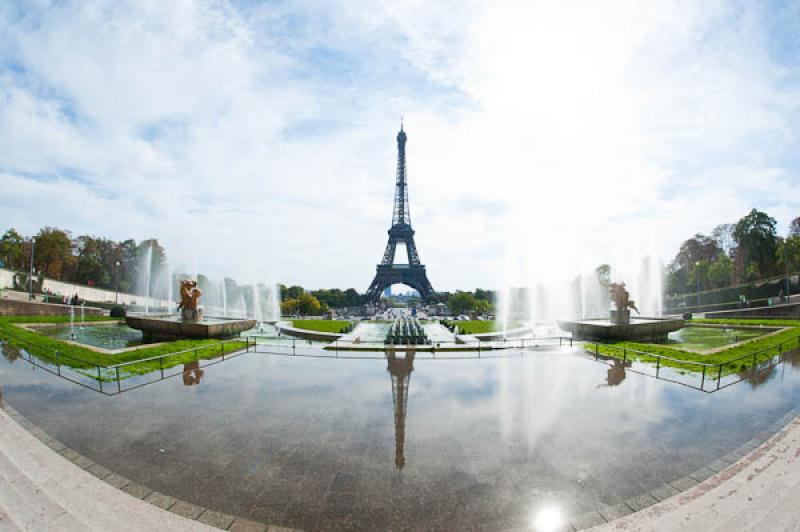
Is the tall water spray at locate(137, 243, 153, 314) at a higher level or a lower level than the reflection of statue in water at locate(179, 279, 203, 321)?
higher

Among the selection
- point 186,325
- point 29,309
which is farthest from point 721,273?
point 29,309

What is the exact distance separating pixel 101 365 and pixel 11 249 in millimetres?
68543

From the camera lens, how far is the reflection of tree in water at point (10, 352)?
50.2ft

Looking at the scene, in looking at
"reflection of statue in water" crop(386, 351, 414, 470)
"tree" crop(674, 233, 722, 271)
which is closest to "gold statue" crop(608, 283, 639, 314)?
"reflection of statue in water" crop(386, 351, 414, 470)

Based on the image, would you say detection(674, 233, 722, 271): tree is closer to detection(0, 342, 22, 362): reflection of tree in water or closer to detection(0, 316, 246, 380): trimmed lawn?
detection(0, 316, 246, 380): trimmed lawn

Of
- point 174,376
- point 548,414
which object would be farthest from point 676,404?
point 174,376

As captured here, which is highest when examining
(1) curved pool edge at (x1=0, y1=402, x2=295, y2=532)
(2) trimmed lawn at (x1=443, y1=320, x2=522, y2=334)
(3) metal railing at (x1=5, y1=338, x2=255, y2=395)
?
(3) metal railing at (x1=5, y1=338, x2=255, y2=395)

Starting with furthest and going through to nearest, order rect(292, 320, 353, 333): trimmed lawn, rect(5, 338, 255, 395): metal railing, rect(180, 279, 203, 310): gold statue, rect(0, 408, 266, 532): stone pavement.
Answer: rect(292, 320, 353, 333): trimmed lawn < rect(180, 279, 203, 310): gold statue < rect(5, 338, 255, 395): metal railing < rect(0, 408, 266, 532): stone pavement

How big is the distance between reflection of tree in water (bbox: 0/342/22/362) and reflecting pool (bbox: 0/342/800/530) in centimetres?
324

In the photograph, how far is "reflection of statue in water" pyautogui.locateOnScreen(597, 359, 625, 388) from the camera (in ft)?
41.6

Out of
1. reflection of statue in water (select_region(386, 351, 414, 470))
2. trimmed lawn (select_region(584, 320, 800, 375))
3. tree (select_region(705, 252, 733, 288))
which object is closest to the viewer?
reflection of statue in water (select_region(386, 351, 414, 470))

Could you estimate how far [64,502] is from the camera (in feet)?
18.0

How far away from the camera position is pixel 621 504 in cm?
564

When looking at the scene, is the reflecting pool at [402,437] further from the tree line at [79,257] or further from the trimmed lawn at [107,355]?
the tree line at [79,257]
